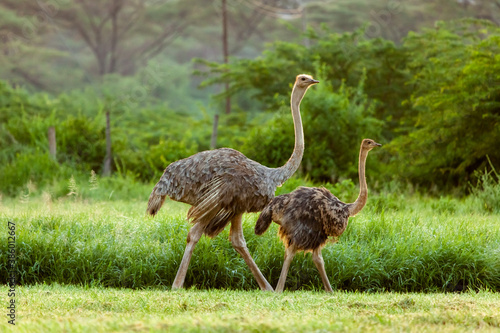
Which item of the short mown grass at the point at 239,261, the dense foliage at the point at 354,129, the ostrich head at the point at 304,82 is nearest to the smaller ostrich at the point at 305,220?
the short mown grass at the point at 239,261

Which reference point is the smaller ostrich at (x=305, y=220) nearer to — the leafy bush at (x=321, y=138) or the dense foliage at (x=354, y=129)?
the dense foliage at (x=354, y=129)

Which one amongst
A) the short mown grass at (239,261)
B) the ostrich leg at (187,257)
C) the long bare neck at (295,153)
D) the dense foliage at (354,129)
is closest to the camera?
the ostrich leg at (187,257)

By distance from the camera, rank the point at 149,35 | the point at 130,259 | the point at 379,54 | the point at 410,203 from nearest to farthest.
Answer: the point at 130,259, the point at 410,203, the point at 379,54, the point at 149,35

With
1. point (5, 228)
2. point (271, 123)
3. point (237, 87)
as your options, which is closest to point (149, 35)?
point (237, 87)

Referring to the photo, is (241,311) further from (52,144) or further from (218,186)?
(52,144)

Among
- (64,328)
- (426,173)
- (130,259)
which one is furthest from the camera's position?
(426,173)

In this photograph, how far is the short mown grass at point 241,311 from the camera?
466 cm

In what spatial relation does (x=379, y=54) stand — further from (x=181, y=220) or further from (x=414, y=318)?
(x=414, y=318)

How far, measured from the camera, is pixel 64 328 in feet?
15.3

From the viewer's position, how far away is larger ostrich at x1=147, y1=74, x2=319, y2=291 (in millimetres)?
6695

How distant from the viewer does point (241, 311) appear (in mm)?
5457

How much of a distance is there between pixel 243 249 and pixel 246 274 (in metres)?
0.62

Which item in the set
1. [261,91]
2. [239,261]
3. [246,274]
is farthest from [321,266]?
[261,91]

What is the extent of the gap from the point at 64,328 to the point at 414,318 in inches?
96.3
